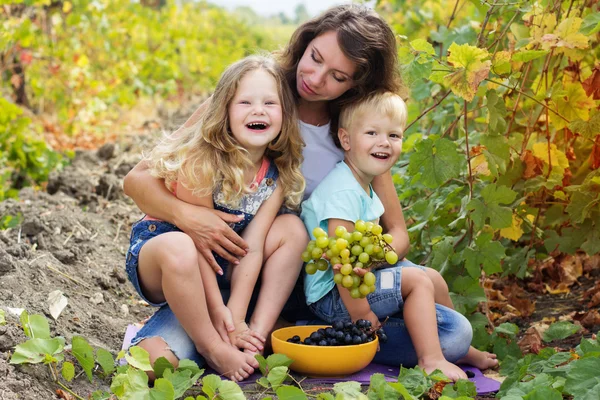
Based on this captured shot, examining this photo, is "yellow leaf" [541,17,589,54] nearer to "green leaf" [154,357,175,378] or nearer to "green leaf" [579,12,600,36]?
"green leaf" [579,12,600,36]

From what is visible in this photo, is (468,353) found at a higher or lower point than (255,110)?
lower

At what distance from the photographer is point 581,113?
2.70 m

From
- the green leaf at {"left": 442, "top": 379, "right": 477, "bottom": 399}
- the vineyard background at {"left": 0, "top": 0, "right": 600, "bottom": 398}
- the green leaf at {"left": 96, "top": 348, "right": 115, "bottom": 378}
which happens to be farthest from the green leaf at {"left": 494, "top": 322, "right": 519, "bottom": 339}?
the green leaf at {"left": 96, "top": 348, "right": 115, "bottom": 378}

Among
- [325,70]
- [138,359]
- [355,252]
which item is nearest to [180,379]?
[138,359]

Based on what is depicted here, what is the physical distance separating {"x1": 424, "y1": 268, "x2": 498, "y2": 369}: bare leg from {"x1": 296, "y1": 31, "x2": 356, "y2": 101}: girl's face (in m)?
0.67

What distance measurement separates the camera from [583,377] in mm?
1865

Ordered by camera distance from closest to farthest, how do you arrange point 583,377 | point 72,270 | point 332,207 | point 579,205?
point 583,377 < point 332,207 < point 579,205 < point 72,270

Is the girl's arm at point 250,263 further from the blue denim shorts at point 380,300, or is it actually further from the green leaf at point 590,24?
the green leaf at point 590,24

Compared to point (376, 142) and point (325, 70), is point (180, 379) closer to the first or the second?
point (376, 142)

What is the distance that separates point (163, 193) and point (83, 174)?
A: 223cm

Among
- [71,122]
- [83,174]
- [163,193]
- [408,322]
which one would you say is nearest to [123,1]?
[71,122]

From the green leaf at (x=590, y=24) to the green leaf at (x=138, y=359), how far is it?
1634 mm

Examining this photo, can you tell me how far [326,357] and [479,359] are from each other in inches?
22.6

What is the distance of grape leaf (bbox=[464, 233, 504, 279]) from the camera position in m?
2.64
